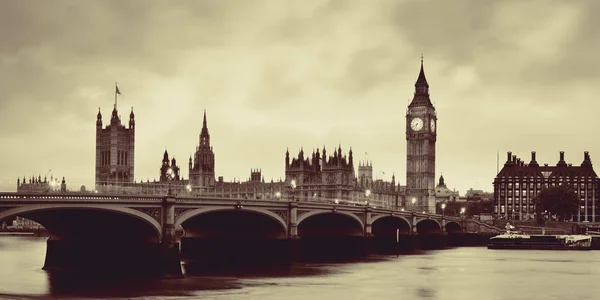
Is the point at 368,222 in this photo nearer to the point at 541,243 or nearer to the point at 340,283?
the point at 541,243

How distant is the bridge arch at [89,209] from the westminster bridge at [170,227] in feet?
0.17

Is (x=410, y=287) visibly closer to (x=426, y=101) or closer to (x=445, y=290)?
(x=445, y=290)

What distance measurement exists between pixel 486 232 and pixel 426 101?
51630mm

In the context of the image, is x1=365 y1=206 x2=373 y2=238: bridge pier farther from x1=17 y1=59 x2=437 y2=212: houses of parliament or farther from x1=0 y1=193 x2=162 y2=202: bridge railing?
x1=17 y1=59 x2=437 y2=212: houses of parliament

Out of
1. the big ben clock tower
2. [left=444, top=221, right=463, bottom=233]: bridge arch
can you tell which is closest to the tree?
[left=444, top=221, right=463, bottom=233]: bridge arch

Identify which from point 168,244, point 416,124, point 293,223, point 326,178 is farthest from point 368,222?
point 416,124

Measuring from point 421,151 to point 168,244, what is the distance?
5479 inches

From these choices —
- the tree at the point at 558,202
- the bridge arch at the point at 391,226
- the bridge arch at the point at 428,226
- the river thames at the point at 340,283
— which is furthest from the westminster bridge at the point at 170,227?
the tree at the point at 558,202

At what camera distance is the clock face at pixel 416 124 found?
635ft

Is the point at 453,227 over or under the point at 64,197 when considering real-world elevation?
under

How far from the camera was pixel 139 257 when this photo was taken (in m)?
58.8

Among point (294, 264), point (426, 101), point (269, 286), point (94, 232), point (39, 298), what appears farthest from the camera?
point (426, 101)

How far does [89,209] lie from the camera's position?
170 feet

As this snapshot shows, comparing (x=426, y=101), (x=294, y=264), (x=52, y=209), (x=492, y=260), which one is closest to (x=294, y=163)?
(x=426, y=101)
